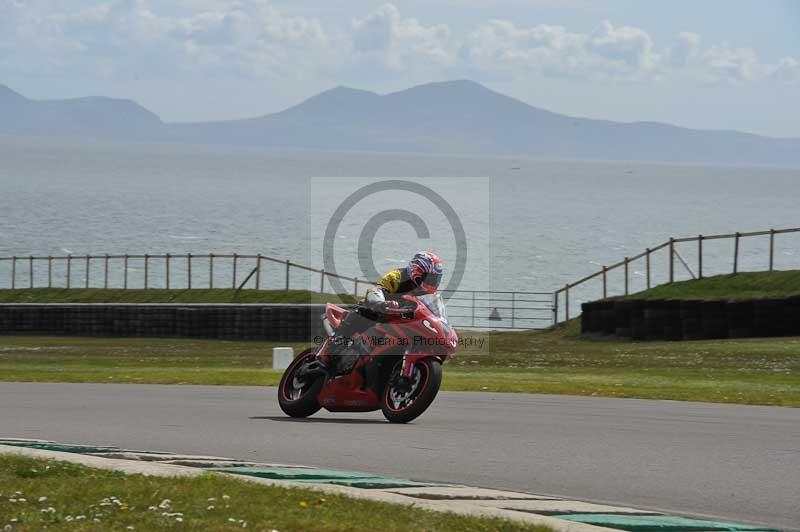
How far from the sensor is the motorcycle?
12.5 meters

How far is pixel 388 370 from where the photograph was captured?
1313 centimetres

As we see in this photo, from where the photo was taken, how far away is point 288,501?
817cm

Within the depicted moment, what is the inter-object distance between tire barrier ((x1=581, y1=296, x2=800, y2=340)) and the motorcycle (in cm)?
1799

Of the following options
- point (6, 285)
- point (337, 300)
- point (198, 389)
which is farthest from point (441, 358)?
point (6, 285)

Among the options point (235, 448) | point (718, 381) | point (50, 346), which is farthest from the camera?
point (50, 346)

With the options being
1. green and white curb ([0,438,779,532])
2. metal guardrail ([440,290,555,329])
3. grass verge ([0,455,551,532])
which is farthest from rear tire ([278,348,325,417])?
metal guardrail ([440,290,555,329])

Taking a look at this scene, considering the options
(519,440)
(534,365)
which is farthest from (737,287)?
(519,440)

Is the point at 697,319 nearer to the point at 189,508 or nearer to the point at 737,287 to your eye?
the point at 737,287

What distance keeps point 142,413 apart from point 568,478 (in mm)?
6628

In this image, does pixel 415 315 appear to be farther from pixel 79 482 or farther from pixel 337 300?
pixel 337 300

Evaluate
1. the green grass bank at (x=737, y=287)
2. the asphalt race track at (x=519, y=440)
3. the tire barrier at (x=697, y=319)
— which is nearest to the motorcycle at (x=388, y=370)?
the asphalt race track at (x=519, y=440)

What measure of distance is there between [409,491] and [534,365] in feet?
Result: 59.7

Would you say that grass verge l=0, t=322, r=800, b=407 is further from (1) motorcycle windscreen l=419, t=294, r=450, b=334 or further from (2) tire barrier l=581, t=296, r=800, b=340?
(1) motorcycle windscreen l=419, t=294, r=450, b=334

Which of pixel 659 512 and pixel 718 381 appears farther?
pixel 718 381
